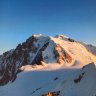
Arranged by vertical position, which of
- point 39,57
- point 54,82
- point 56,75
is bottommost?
point 54,82

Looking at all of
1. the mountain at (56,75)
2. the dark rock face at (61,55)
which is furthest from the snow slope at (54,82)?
the dark rock face at (61,55)

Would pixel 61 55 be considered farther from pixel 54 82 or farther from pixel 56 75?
pixel 54 82

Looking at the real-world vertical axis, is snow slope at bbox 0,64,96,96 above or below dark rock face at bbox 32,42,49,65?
below

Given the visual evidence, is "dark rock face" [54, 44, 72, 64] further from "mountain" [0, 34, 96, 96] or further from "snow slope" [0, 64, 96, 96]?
"snow slope" [0, 64, 96, 96]

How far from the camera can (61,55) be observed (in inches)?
7416

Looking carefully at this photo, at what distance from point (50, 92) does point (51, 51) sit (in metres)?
63.2

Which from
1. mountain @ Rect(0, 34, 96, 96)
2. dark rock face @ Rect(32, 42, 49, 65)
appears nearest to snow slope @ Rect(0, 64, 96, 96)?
mountain @ Rect(0, 34, 96, 96)

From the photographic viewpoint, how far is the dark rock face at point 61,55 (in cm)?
18688

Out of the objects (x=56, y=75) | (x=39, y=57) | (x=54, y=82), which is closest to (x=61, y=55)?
(x=39, y=57)

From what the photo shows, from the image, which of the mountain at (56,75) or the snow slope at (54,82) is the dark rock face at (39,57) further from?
the snow slope at (54,82)

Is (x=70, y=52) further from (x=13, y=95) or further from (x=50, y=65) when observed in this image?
(x=13, y=95)

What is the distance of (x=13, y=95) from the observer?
157875mm

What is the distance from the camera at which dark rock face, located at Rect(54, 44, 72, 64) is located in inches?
7357

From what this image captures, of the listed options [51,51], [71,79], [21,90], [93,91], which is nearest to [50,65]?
[51,51]
